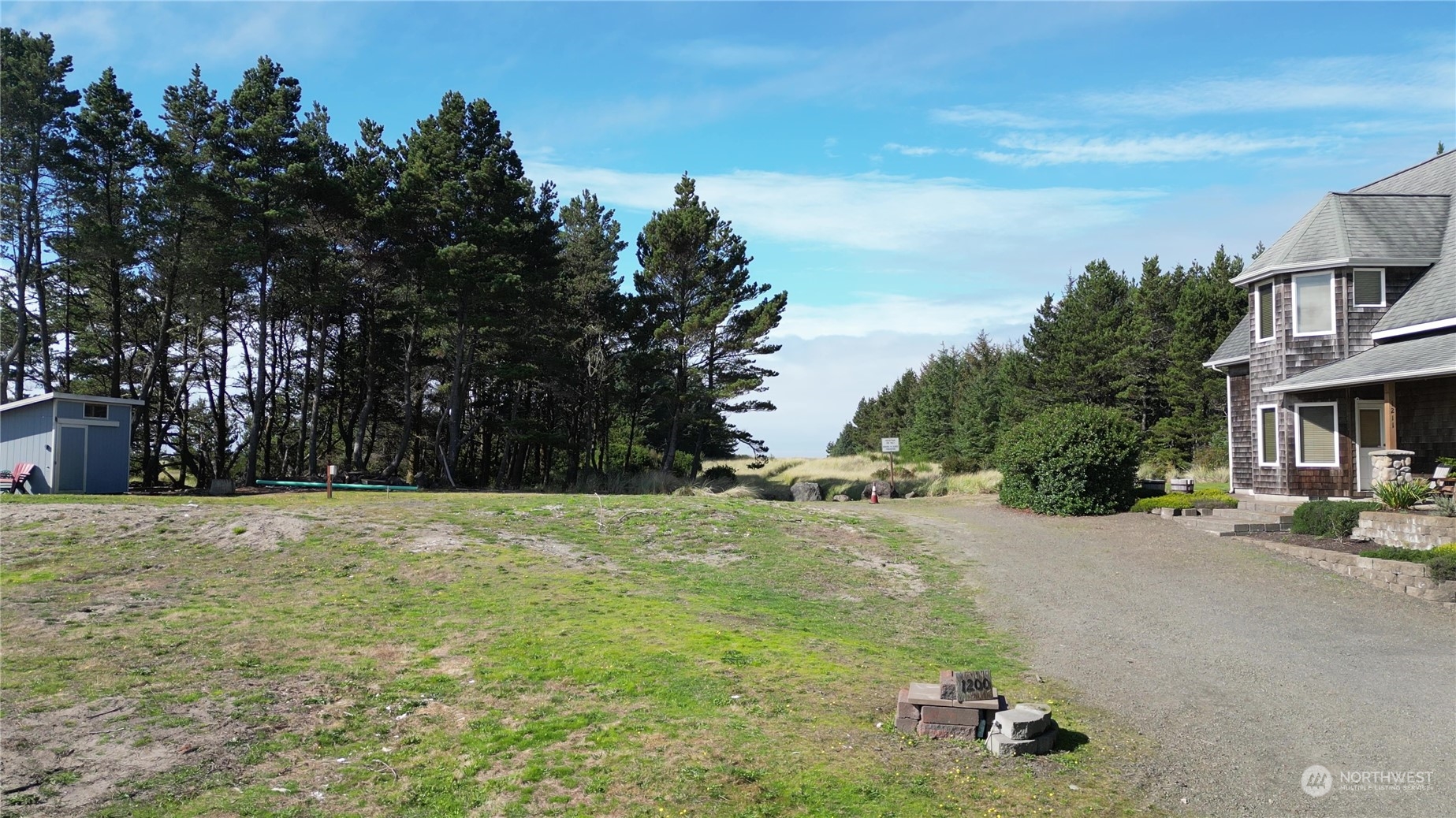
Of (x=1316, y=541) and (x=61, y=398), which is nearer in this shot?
(x=1316, y=541)

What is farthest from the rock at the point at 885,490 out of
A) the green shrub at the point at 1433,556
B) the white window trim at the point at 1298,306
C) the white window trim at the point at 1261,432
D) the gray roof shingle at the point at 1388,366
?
the green shrub at the point at 1433,556

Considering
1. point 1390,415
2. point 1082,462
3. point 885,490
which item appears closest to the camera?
point 1390,415

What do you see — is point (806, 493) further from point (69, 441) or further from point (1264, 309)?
point (69, 441)

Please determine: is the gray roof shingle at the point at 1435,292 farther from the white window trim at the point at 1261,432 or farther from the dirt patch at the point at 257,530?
the dirt patch at the point at 257,530

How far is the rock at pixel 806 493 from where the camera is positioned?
31.5 m

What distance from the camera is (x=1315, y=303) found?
20344mm

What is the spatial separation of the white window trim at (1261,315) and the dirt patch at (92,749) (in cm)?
2256

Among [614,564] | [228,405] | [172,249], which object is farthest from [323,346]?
[614,564]

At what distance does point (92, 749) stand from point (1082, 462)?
20.6 m

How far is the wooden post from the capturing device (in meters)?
17.4

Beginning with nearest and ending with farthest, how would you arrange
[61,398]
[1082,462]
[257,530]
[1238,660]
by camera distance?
[1238,660], [257,530], [1082,462], [61,398]

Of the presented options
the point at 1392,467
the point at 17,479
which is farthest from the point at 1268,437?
the point at 17,479

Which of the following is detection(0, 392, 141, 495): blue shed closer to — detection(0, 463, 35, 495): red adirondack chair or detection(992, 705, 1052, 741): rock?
detection(0, 463, 35, 495): red adirondack chair

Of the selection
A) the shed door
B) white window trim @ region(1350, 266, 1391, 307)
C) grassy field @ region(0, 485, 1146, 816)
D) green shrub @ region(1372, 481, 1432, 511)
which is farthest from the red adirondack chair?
white window trim @ region(1350, 266, 1391, 307)
